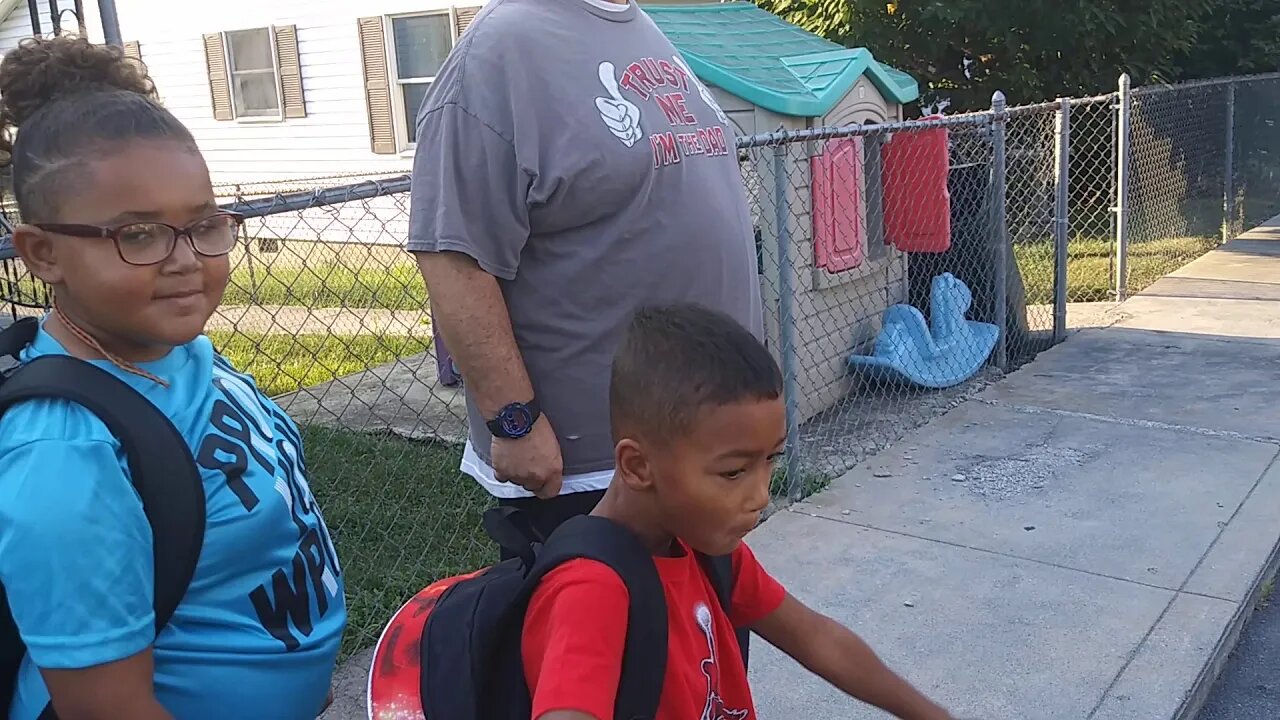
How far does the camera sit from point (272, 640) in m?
1.51

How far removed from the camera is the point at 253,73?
13.0 meters

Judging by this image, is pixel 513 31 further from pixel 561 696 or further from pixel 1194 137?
pixel 1194 137

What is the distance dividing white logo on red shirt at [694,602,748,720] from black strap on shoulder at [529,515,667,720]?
0.43 feet

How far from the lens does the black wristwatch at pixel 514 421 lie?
2100mm

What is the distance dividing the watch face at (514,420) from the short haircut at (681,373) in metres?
0.64

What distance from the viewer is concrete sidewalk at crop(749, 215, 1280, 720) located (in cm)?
316

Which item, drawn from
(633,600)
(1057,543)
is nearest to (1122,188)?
(1057,543)

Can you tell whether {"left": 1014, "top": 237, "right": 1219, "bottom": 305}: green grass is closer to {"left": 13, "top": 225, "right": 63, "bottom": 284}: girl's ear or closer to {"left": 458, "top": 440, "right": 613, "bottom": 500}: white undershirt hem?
{"left": 458, "top": 440, "right": 613, "bottom": 500}: white undershirt hem

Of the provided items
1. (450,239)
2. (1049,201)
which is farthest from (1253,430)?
(1049,201)

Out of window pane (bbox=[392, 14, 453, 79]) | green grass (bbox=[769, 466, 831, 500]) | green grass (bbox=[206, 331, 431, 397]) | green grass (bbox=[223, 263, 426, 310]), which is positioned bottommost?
green grass (bbox=[769, 466, 831, 500])

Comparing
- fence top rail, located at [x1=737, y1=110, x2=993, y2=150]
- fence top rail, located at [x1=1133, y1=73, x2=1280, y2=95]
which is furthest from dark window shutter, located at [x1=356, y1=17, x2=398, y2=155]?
fence top rail, located at [x1=737, y1=110, x2=993, y2=150]

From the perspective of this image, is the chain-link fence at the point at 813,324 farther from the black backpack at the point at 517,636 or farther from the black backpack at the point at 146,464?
the black backpack at the point at 517,636

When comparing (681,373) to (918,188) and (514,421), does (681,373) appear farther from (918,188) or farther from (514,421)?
(918,188)

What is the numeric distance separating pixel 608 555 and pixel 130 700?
56 centimetres
